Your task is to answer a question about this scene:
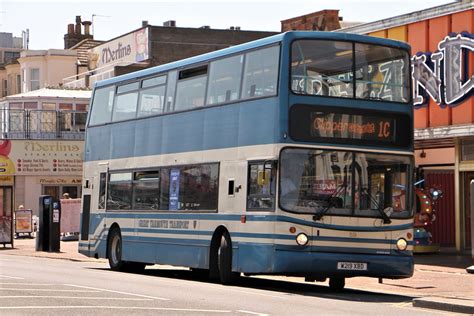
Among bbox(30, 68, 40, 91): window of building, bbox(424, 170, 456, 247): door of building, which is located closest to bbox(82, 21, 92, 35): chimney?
bbox(30, 68, 40, 91): window of building

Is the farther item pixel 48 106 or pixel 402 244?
pixel 48 106

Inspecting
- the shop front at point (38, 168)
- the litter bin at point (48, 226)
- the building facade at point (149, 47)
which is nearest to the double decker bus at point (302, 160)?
the litter bin at point (48, 226)

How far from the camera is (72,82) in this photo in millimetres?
69750

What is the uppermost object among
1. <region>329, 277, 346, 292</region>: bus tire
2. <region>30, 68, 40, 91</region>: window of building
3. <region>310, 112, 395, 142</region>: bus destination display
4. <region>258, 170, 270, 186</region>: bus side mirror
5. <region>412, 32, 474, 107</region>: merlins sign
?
<region>30, 68, 40, 91</region>: window of building

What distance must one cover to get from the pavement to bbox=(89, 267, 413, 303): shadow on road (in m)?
0.57

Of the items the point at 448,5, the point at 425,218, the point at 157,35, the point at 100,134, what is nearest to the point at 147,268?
the point at 100,134

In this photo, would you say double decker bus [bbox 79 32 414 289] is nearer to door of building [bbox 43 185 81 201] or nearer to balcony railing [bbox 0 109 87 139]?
door of building [bbox 43 185 81 201]

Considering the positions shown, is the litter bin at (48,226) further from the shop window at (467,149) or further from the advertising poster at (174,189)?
the shop window at (467,149)

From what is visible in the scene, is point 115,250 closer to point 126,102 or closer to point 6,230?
point 126,102

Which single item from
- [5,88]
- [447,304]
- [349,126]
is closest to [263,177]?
[349,126]

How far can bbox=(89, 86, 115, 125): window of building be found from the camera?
27.8m

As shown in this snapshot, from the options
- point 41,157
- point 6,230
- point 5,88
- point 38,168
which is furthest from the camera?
point 5,88

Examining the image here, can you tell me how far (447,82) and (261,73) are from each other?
8965mm

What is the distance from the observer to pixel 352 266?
65.9 feet
